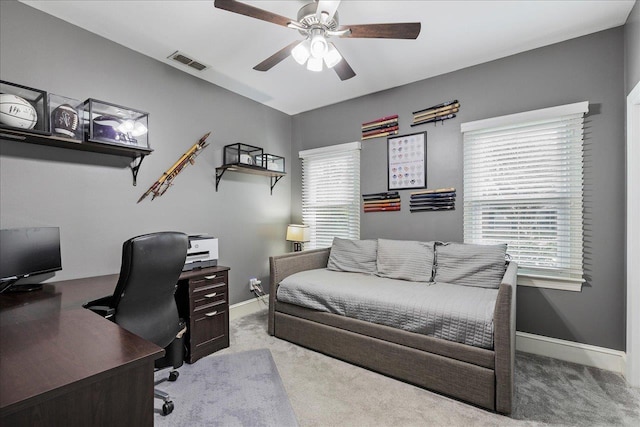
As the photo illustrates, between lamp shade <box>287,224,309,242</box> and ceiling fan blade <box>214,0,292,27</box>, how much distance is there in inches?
97.7

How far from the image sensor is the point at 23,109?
73.6 inches

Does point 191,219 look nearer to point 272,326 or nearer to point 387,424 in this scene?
point 272,326

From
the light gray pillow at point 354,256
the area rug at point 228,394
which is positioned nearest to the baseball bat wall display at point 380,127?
the light gray pillow at point 354,256

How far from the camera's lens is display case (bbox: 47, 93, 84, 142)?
80.7 inches

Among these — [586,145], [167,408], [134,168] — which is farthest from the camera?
[134,168]

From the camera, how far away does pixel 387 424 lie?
5.65 ft

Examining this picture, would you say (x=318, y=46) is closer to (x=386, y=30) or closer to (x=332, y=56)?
(x=332, y=56)

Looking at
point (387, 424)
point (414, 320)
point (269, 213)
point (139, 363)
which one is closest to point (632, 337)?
point (414, 320)

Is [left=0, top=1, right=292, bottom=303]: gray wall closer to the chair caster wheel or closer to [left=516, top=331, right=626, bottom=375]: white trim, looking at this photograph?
the chair caster wheel

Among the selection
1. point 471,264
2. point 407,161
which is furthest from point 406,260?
point 407,161

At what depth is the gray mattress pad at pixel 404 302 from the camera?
194 cm

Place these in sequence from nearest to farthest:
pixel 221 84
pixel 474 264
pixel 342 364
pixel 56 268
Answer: pixel 56 268 < pixel 342 364 < pixel 474 264 < pixel 221 84

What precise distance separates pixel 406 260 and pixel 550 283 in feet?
4.01

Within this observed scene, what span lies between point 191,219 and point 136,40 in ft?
5.54
